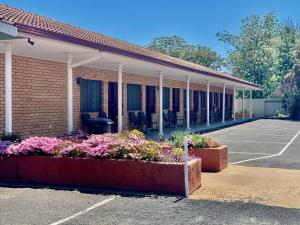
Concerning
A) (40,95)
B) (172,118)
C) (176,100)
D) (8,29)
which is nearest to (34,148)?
(8,29)

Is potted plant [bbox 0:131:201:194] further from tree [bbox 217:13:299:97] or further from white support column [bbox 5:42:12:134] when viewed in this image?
tree [bbox 217:13:299:97]

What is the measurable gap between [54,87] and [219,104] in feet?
73.7

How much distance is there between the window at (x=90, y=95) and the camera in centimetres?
1555

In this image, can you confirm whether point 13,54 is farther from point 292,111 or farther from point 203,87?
point 292,111

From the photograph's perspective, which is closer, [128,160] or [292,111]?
[128,160]

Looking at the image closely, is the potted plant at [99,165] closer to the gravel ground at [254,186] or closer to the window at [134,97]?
the gravel ground at [254,186]

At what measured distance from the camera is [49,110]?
531 inches

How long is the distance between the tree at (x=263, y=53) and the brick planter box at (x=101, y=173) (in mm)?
46164

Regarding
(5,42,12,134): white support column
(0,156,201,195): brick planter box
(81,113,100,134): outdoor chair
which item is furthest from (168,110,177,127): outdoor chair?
(0,156,201,195): brick planter box

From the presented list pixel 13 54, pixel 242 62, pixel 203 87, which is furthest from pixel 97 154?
pixel 242 62

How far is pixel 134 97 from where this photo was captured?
19.7 metres

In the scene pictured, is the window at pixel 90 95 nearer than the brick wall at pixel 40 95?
No

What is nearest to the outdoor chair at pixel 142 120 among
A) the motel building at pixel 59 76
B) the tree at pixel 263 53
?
the motel building at pixel 59 76

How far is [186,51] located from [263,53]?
1139 cm
